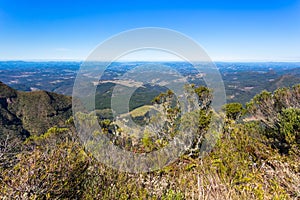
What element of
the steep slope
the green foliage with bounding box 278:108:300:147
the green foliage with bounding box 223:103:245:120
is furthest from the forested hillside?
the steep slope

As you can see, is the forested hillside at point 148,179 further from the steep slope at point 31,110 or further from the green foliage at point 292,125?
the steep slope at point 31,110

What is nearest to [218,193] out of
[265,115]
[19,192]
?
[19,192]

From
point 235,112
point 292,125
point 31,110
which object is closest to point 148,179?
point 292,125

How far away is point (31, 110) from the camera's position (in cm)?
6812

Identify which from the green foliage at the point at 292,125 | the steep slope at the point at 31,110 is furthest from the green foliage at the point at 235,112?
the steep slope at the point at 31,110

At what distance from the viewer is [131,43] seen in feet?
22.4

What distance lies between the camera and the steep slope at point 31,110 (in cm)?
5793

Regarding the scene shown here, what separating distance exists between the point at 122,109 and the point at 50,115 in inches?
2259

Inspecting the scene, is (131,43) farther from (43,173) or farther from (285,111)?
(285,111)

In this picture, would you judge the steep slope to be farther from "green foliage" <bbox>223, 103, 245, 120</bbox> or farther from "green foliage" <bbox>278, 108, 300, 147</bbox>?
"green foliage" <bbox>278, 108, 300, 147</bbox>

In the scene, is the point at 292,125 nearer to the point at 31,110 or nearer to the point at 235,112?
the point at 235,112

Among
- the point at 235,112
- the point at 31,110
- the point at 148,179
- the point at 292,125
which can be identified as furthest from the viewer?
the point at 31,110

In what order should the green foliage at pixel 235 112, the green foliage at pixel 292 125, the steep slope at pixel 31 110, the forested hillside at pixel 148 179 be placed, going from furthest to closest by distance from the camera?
1. the steep slope at pixel 31 110
2. the green foliage at pixel 235 112
3. the green foliage at pixel 292 125
4. the forested hillside at pixel 148 179

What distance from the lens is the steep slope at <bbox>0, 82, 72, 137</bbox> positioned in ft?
190
